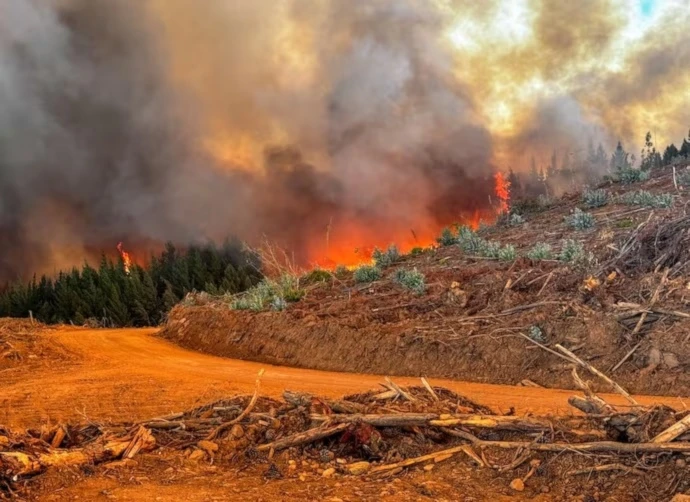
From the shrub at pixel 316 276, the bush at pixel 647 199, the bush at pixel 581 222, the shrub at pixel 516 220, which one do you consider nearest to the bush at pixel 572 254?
the bush at pixel 581 222

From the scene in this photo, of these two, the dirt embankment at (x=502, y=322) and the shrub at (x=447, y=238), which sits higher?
the shrub at (x=447, y=238)

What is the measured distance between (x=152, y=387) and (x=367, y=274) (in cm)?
908

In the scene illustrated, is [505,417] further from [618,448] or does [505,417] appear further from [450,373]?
[450,373]

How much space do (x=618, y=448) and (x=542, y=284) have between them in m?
8.78

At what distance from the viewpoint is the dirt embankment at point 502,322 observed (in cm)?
1059

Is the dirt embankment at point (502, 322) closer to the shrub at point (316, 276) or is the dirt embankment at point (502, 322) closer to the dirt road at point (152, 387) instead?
the dirt road at point (152, 387)

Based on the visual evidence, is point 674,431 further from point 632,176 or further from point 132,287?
point 132,287

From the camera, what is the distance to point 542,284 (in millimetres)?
13539

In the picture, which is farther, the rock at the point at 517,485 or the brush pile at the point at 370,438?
the brush pile at the point at 370,438

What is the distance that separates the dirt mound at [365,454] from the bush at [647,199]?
15.4m

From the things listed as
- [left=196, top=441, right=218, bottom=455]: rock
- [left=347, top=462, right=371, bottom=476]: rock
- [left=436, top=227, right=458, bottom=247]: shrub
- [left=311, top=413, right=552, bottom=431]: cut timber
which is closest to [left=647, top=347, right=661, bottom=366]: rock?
[left=311, top=413, right=552, bottom=431]: cut timber

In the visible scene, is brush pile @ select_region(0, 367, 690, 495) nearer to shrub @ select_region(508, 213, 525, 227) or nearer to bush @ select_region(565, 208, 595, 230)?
bush @ select_region(565, 208, 595, 230)

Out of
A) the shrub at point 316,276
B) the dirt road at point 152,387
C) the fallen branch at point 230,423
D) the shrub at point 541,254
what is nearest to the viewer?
the fallen branch at point 230,423

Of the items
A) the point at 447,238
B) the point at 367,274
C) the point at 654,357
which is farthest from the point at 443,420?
the point at 447,238
